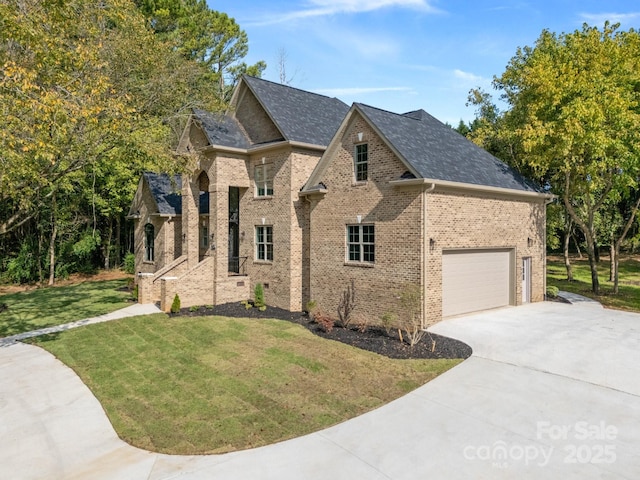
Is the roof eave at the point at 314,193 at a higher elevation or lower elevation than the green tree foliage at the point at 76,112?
lower

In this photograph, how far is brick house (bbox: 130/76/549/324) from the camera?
14.2m

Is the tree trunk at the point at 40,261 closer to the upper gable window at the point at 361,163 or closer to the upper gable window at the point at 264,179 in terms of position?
the upper gable window at the point at 264,179

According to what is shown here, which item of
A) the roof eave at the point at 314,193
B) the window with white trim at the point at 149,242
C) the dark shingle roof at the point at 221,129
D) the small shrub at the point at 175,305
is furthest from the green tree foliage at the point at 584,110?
the window with white trim at the point at 149,242

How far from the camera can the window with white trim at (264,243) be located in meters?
19.1

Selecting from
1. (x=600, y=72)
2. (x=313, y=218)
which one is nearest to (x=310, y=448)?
(x=313, y=218)

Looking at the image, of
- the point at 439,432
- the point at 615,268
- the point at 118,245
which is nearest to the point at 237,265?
the point at 439,432

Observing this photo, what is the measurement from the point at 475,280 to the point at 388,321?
436 centimetres

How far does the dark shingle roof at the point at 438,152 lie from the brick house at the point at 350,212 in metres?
0.07

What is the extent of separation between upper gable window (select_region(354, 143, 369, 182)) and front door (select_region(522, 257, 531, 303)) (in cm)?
827

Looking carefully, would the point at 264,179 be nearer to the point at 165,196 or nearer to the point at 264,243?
the point at 264,243

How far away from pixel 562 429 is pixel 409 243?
24.2ft

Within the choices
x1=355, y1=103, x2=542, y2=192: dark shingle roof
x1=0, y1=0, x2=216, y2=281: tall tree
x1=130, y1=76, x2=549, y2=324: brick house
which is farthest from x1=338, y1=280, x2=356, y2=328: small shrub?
x1=0, y1=0, x2=216, y2=281: tall tree

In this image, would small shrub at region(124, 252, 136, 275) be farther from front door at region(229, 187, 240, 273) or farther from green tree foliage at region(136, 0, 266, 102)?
green tree foliage at region(136, 0, 266, 102)

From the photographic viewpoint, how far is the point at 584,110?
17.5m
